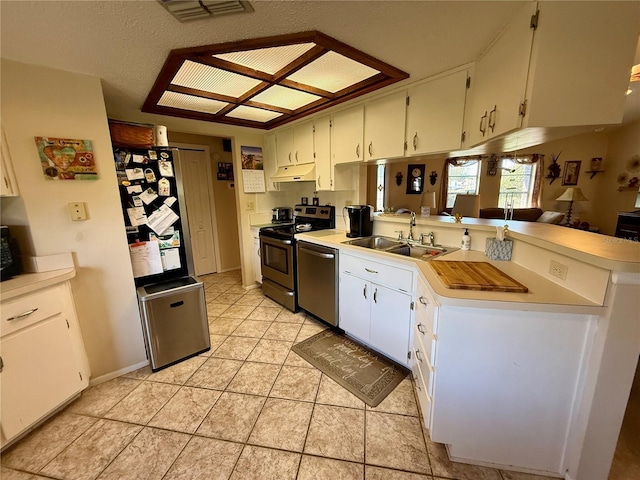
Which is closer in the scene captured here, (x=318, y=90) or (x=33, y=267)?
(x=33, y=267)

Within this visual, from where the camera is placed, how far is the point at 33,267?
1.55m

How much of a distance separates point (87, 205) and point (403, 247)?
241cm

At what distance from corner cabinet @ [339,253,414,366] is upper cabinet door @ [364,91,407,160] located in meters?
0.98

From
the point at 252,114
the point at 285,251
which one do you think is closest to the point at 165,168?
the point at 252,114

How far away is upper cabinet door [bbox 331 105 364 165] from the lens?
234 centimetres

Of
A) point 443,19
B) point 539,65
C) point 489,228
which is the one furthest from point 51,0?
point 489,228

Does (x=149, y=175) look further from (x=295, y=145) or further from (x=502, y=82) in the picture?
(x=502, y=82)

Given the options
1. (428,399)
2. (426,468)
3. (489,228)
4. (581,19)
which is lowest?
(426,468)

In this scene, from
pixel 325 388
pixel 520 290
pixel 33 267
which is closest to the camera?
pixel 520 290

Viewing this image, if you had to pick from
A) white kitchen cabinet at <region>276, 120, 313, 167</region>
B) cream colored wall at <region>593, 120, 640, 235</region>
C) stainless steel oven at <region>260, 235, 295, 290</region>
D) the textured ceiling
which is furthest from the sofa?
stainless steel oven at <region>260, 235, 295, 290</region>

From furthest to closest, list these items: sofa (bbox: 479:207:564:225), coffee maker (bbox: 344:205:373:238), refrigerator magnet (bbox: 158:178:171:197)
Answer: sofa (bbox: 479:207:564:225) → coffee maker (bbox: 344:205:373:238) → refrigerator magnet (bbox: 158:178:171:197)

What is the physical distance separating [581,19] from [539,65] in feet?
0.68

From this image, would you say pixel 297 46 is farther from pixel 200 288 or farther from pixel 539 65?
pixel 200 288

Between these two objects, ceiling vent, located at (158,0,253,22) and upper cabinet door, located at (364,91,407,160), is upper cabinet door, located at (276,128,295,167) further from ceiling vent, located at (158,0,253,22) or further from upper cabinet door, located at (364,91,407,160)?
ceiling vent, located at (158,0,253,22)
